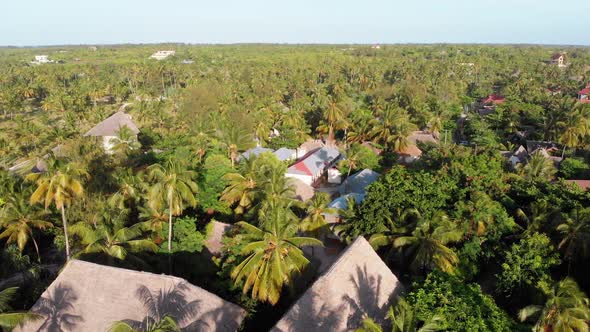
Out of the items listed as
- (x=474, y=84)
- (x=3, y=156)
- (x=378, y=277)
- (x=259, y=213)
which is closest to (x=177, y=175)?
(x=259, y=213)

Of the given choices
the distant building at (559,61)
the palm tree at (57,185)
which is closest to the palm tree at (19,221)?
the palm tree at (57,185)

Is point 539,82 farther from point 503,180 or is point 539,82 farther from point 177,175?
point 177,175

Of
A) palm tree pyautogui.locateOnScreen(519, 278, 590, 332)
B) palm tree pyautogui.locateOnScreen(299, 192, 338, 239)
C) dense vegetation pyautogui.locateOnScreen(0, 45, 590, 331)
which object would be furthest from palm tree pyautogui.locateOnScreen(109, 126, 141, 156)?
palm tree pyautogui.locateOnScreen(519, 278, 590, 332)

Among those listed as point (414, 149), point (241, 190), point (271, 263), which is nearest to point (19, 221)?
point (241, 190)

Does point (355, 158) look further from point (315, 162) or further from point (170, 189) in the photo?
point (170, 189)

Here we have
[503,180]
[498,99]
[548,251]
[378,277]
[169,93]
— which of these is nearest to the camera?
[378,277]

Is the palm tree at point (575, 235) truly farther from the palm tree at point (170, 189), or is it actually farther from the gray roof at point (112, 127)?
the gray roof at point (112, 127)
